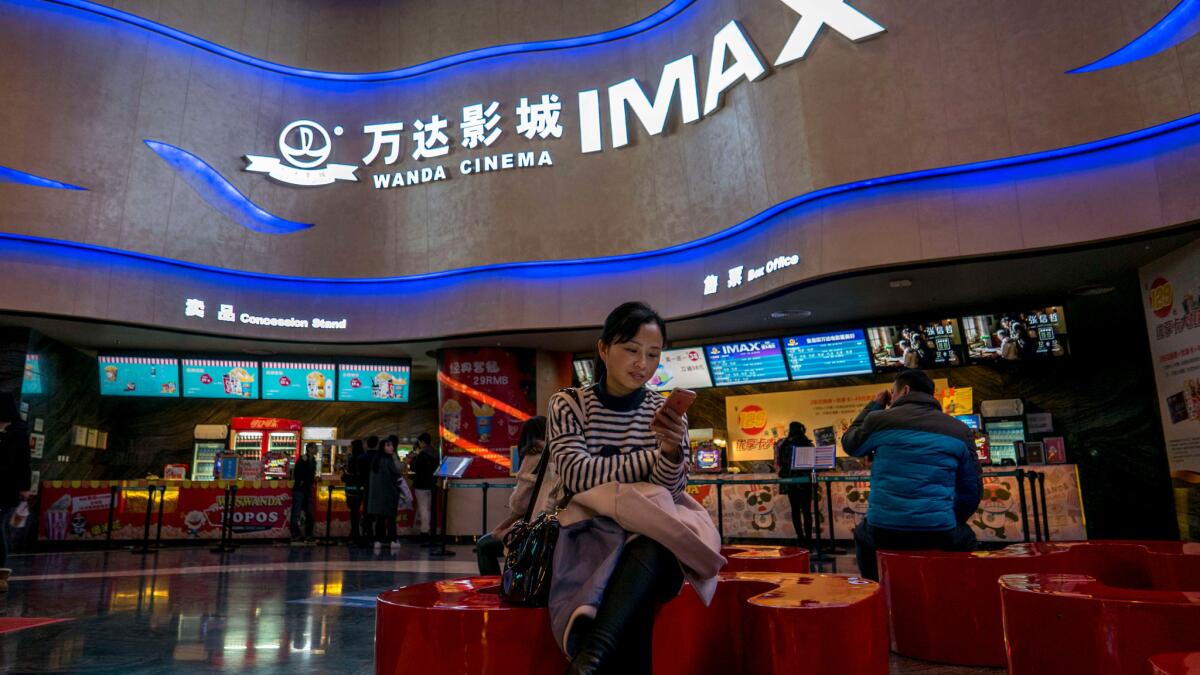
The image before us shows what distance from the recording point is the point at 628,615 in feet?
6.23

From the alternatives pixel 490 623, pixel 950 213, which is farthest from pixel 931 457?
pixel 950 213

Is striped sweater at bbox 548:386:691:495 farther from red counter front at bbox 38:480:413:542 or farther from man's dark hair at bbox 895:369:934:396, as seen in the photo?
red counter front at bbox 38:480:413:542

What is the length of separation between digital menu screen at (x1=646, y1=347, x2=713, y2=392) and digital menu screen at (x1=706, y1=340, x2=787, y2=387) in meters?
0.15

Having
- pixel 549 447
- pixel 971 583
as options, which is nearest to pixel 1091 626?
pixel 971 583

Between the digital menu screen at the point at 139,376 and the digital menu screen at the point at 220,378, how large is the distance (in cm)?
20

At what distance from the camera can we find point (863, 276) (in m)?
7.69

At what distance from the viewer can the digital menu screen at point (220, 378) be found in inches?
458

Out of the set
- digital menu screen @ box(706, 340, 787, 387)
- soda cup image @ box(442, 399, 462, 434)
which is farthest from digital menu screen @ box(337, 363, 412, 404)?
digital menu screen @ box(706, 340, 787, 387)

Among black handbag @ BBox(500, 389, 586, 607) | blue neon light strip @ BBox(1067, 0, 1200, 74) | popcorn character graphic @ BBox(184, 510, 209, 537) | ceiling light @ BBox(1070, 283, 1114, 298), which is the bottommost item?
popcorn character graphic @ BBox(184, 510, 209, 537)

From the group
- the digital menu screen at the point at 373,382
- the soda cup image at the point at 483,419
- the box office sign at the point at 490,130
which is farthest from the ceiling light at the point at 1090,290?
the digital menu screen at the point at 373,382

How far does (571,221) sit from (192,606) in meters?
6.84

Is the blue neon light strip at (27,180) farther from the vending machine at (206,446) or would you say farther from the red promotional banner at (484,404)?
the red promotional banner at (484,404)

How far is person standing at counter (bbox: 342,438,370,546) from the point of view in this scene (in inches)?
424

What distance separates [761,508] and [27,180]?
Result: 10.3 meters
